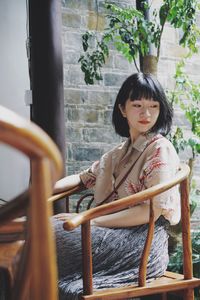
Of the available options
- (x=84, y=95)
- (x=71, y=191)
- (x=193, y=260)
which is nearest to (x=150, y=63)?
(x=84, y=95)

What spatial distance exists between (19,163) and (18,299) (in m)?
3.30

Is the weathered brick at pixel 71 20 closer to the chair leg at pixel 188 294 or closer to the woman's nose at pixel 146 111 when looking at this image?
the woman's nose at pixel 146 111

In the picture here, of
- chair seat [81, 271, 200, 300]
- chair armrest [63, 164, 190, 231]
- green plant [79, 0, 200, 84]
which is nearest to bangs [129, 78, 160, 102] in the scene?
chair armrest [63, 164, 190, 231]

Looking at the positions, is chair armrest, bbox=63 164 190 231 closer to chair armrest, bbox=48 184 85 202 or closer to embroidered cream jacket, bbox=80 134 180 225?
embroidered cream jacket, bbox=80 134 180 225

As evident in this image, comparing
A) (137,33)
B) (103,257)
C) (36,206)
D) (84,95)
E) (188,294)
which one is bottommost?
(188,294)

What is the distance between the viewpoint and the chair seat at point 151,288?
1718 mm

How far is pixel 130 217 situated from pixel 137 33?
6.32 feet

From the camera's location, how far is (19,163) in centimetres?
389

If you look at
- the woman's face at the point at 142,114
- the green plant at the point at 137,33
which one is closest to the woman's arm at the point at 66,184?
the woman's face at the point at 142,114

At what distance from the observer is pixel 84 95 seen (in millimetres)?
3947

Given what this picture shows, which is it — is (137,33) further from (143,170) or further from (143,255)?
(143,255)

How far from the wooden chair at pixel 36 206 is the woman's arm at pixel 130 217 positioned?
1295 millimetres

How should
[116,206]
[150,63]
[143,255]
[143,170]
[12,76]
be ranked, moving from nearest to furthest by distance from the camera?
[116,206] → [143,255] → [143,170] → [150,63] → [12,76]

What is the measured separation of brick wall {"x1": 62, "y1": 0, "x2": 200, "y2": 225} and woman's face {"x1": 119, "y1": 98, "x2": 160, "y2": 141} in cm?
167
